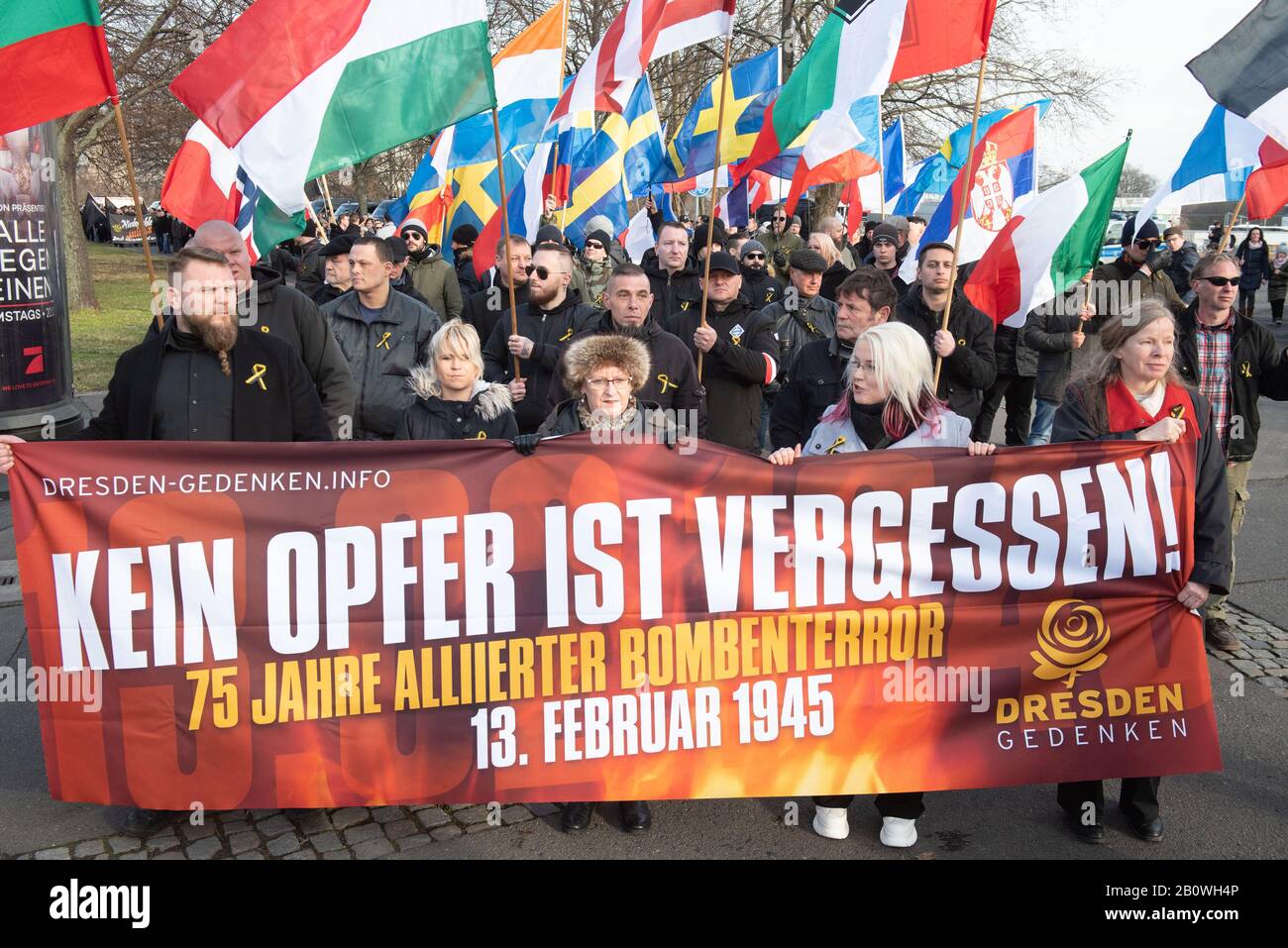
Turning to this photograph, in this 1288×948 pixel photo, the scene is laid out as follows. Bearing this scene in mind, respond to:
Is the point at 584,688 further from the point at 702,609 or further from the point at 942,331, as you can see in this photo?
the point at 942,331

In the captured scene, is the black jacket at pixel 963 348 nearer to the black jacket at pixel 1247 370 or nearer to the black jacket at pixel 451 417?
the black jacket at pixel 1247 370

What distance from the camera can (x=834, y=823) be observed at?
13.4ft

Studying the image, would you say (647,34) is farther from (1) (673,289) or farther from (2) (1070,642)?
(2) (1070,642)

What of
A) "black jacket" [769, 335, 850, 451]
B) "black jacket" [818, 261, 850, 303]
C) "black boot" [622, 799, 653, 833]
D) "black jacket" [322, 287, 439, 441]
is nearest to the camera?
"black boot" [622, 799, 653, 833]

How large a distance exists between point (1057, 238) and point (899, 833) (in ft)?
11.5

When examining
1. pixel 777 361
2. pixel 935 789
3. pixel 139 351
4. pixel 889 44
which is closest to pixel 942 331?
pixel 889 44

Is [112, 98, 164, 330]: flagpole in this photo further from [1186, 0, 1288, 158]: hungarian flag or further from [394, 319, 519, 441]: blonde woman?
[1186, 0, 1288, 158]: hungarian flag

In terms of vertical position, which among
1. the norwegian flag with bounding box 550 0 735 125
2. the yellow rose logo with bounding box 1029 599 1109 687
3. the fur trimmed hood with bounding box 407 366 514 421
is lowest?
the yellow rose logo with bounding box 1029 599 1109 687

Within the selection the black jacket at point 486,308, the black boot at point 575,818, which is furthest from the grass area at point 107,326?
the black boot at point 575,818

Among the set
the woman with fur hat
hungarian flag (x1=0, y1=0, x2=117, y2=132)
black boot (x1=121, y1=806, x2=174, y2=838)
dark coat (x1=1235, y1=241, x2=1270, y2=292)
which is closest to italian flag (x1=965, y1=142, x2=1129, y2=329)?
the woman with fur hat

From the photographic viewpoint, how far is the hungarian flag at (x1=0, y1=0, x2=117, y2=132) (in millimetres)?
4234

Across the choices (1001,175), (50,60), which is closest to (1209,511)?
(50,60)

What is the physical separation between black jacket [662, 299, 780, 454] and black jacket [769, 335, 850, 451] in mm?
1291

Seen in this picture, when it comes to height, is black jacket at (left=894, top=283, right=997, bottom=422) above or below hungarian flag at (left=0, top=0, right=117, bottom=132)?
below
